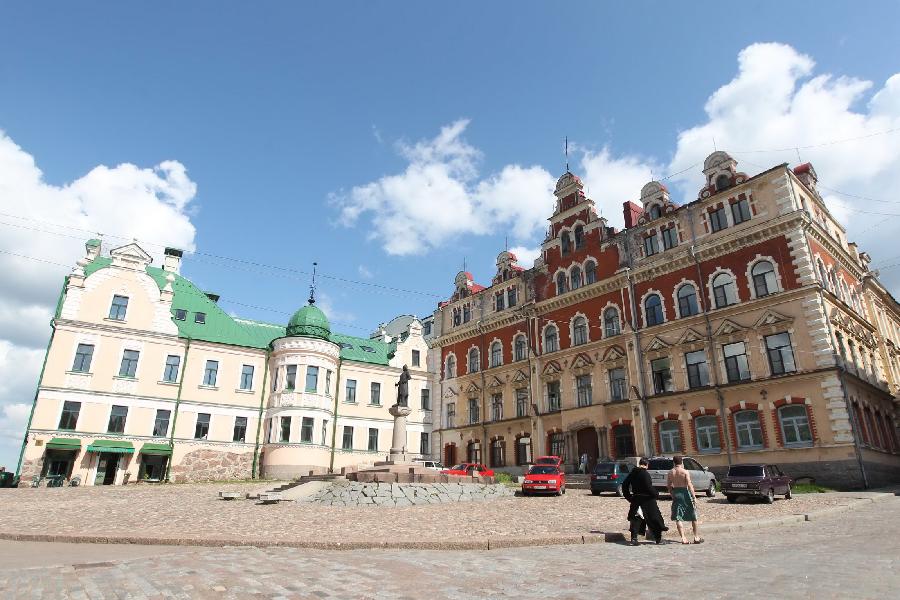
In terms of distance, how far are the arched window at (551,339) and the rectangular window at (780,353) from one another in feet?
47.4

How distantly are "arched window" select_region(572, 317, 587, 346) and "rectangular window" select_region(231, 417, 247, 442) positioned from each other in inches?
1021

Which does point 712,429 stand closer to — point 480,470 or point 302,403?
point 480,470

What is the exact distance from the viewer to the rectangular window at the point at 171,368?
39.6 meters

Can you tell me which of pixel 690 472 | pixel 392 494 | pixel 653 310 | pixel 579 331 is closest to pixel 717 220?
pixel 653 310

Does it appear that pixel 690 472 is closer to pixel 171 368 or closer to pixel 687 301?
pixel 687 301

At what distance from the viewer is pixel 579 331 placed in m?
38.7

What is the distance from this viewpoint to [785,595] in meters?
6.76

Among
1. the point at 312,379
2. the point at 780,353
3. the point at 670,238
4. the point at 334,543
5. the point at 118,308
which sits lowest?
the point at 334,543

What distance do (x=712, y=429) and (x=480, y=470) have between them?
1350 cm

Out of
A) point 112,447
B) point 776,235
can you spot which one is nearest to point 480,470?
point 776,235

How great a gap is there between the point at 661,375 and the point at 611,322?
5090mm

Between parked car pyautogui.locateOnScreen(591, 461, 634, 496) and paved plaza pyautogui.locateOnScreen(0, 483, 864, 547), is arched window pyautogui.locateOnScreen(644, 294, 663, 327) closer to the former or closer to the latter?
parked car pyautogui.locateOnScreen(591, 461, 634, 496)

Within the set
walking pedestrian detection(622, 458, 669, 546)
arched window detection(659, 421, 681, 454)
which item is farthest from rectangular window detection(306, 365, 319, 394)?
walking pedestrian detection(622, 458, 669, 546)

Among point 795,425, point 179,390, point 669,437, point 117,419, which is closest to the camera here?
point 795,425
